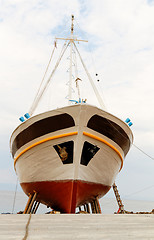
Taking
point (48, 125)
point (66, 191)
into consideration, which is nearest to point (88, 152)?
point (66, 191)

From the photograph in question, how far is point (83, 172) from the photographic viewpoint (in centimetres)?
694

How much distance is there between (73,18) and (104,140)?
9362 millimetres

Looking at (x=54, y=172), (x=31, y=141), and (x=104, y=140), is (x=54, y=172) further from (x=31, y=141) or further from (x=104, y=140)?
(x=104, y=140)

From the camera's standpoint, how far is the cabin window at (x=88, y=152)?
705cm

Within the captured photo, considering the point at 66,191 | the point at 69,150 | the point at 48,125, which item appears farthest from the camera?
the point at 48,125

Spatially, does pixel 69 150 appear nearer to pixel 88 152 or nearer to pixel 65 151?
pixel 65 151

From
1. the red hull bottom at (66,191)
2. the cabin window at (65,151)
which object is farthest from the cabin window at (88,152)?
the red hull bottom at (66,191)

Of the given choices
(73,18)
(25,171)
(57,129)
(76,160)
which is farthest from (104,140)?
(73,18)

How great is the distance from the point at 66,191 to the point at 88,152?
1548 millimetres

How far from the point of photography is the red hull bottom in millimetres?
6664

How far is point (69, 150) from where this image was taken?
7.05m

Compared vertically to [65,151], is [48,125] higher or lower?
higher

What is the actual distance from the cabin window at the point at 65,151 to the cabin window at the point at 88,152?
0.44m

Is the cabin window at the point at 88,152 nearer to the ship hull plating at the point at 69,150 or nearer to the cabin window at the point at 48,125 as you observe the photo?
the ship hull plating at the point at 69,150
